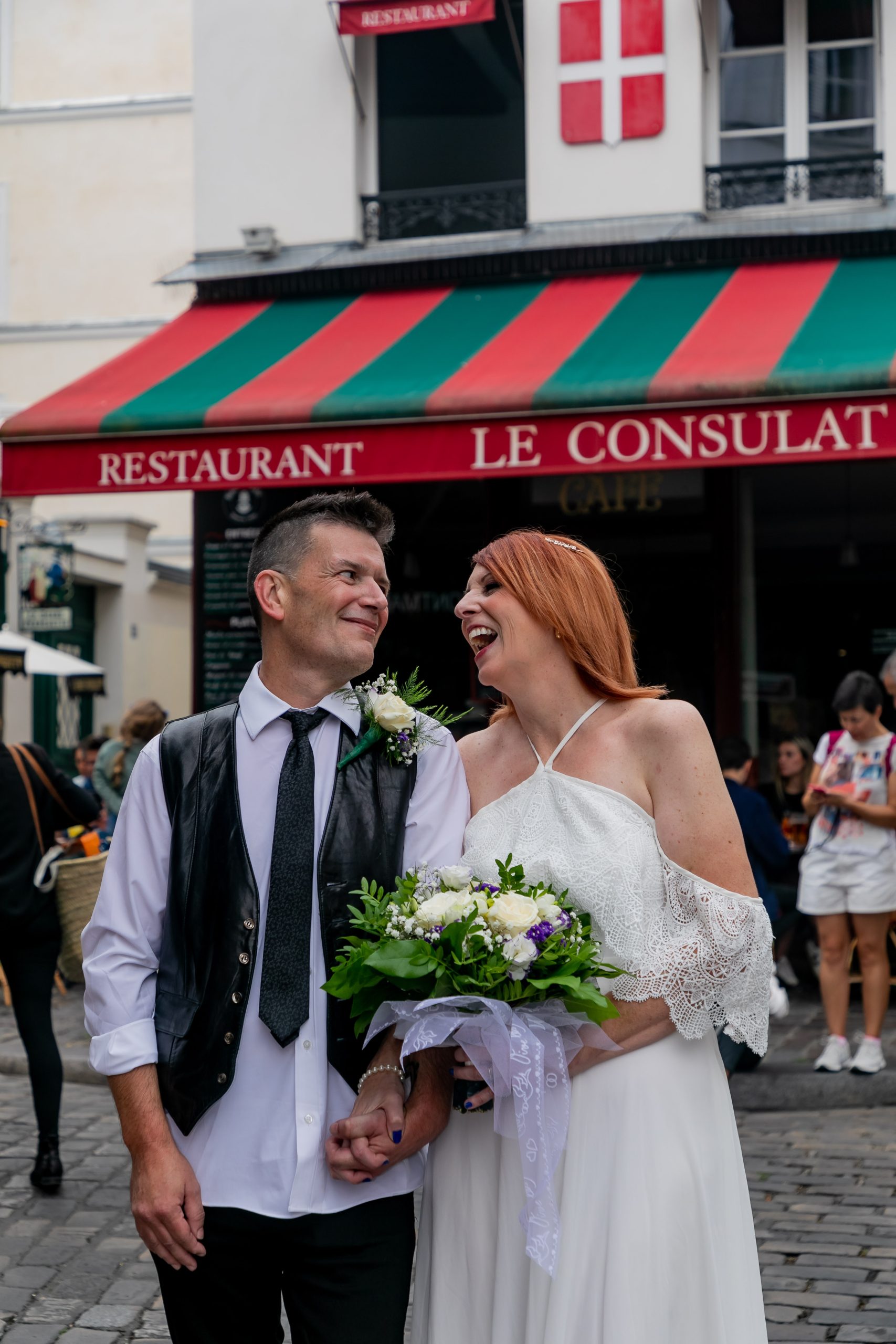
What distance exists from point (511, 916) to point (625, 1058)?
450 mm

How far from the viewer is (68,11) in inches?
860

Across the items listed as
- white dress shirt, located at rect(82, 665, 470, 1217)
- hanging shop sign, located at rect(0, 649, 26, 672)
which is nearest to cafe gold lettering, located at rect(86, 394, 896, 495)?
hanging shop sign, located at rect(0, 649, 26, 672)

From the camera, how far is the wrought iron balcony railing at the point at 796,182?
8938 mm

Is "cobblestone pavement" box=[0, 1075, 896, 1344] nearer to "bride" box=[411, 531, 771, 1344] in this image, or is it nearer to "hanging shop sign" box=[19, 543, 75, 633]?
"bride" box=[411, 531, 771, 1344]

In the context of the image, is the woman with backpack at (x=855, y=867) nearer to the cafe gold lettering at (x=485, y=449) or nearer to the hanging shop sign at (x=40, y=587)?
the cafe gold lettering at (x=485, y=449)

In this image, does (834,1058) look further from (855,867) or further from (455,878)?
(455,878)

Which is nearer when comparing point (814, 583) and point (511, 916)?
point (511, 916)

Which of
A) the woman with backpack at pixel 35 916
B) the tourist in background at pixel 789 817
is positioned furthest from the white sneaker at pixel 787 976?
the woman with backpack at pixel 35 916

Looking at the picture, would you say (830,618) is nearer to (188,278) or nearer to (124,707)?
(188,278)

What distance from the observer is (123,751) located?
9906mm

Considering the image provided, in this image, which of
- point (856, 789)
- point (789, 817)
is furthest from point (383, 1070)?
point (789, 817)

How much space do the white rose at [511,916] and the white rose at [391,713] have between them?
363 mm

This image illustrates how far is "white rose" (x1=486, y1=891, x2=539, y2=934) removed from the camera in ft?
7.18

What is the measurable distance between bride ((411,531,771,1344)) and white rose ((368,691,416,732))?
26 centimetres
